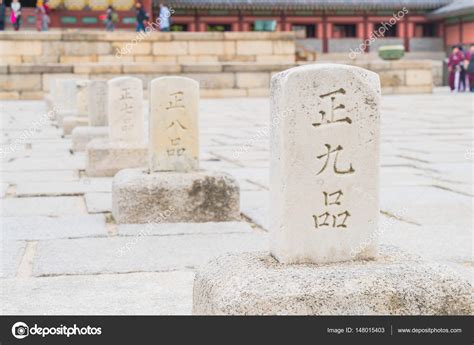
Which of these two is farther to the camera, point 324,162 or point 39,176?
point 39,176

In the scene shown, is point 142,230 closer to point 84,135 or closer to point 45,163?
point 45,163

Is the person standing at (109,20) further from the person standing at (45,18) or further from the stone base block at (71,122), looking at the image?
the stone base block at (71,122)

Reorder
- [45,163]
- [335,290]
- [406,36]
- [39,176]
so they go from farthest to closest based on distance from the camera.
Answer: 1. [406,36]
2. [45,163]
3. [39,176]
4. [335,290]

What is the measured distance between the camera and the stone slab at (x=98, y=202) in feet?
17.2

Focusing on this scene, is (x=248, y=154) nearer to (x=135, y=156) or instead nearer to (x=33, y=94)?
(x=135, y=156)

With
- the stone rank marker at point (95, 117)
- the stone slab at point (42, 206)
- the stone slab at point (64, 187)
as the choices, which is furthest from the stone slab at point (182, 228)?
the stone rank marker at point (95, 117)

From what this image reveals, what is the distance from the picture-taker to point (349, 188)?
8.29ft

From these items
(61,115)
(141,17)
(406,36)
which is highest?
(141,17)

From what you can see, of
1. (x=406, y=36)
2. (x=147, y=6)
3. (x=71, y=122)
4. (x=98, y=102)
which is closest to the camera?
(x=98, y=102)

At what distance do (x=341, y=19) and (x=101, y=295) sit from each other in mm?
33893

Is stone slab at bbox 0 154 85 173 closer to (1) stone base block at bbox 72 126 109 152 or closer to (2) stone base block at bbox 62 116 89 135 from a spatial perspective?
(1) stone base block at bbox 72 126 109 152

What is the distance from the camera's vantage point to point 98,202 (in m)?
5.54

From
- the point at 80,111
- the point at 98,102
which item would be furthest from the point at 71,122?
the point at 98,102

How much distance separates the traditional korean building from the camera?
33.7m
